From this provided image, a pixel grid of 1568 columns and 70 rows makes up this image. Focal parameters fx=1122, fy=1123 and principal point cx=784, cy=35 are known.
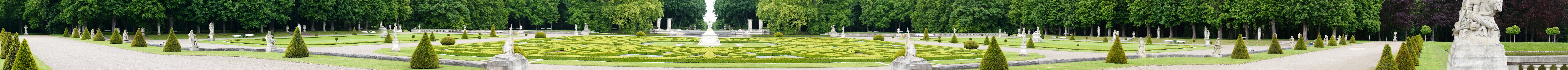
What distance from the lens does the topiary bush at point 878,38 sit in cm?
5309

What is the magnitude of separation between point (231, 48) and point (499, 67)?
15.5 meters

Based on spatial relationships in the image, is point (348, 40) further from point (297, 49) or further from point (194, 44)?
point (297, 49)

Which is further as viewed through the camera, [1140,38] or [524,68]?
[1140,38]

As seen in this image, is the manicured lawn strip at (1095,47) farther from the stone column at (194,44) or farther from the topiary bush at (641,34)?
the stone column at (194,44)

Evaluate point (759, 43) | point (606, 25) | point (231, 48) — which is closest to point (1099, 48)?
point (759, 43)

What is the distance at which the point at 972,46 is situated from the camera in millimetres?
35656

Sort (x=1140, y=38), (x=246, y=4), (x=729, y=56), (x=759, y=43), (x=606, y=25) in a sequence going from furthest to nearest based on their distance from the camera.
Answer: (x=606, y=25)
(x=246, y=4)
(x=759, y=43)
(x=1140, y=38)
(x=729, y=56)

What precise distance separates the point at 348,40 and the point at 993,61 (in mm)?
37639

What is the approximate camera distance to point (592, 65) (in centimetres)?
2119

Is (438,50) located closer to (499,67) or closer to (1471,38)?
(499,67)

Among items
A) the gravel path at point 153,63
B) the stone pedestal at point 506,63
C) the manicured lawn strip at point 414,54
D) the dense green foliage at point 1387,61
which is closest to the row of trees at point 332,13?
the gravel path at point 153,63

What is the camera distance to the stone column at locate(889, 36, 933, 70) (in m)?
17.6

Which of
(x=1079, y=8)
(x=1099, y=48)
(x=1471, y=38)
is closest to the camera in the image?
(x=1471, y=38)

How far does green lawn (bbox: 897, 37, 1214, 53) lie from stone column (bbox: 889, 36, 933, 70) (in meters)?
14.0
